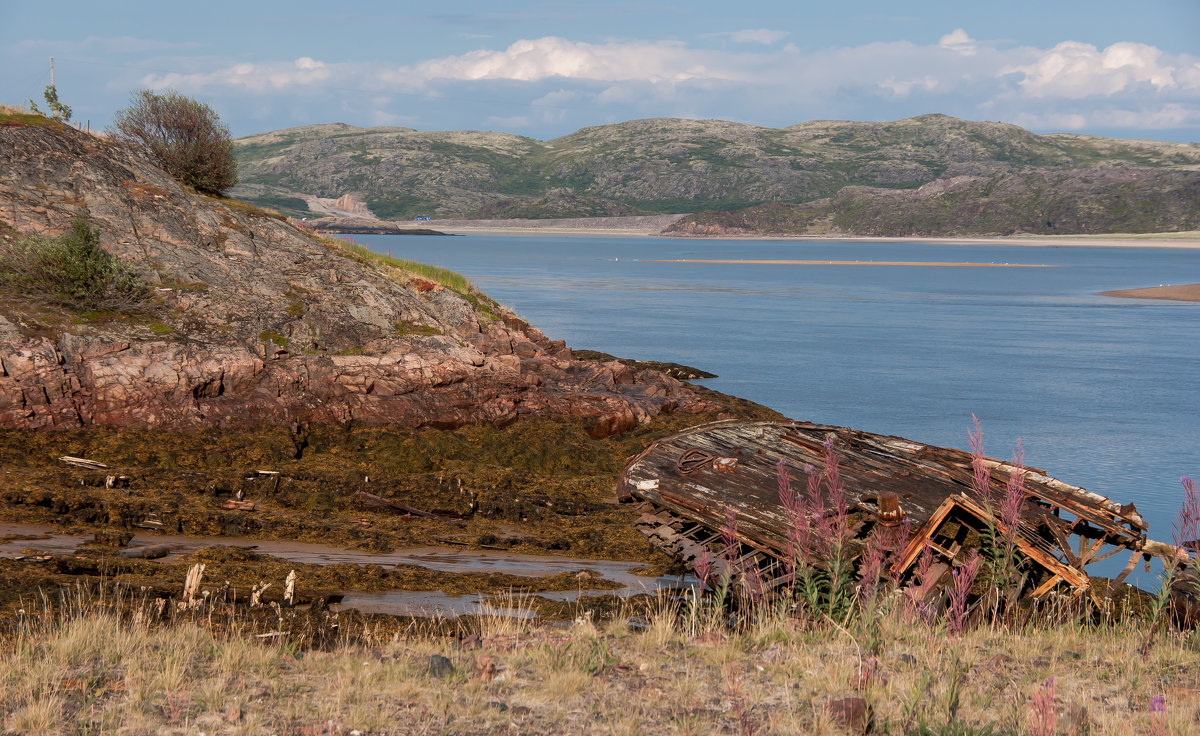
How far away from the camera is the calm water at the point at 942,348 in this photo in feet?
88.3

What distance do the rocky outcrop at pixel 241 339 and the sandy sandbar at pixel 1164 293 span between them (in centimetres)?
5953

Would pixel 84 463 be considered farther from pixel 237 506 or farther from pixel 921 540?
pixel 921 540

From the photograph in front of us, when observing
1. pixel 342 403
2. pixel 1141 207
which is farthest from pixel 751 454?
pixel 1141 207

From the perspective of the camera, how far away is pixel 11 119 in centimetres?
2486

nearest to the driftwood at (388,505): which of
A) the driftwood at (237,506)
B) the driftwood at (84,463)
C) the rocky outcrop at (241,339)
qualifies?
the driftwood at (237,506)

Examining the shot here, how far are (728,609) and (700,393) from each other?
635 inches

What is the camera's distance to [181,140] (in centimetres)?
2781

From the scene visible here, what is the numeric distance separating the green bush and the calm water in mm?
18564

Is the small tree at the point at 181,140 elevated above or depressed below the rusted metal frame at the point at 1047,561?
above

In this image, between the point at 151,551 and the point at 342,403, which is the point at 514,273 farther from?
the point at 151,551

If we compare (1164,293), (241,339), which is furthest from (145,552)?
(1164,293)

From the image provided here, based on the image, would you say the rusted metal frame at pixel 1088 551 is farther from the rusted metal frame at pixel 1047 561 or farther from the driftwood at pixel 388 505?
the driftwood at pixel 388 505

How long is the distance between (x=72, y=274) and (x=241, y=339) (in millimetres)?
3649

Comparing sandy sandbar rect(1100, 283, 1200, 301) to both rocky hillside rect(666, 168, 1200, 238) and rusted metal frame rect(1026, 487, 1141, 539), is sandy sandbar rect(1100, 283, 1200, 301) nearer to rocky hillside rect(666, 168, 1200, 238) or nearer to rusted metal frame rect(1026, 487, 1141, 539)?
rusted metal frame rect(1026, 487, 1141, 539)
